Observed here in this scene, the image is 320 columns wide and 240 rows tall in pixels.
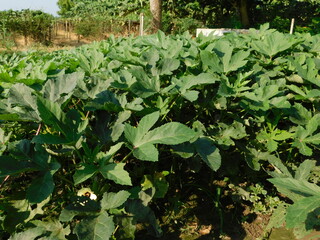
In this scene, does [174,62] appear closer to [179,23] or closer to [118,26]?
[179,23]

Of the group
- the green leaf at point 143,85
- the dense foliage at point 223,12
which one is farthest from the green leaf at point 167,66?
the dense foliage at point 223,12

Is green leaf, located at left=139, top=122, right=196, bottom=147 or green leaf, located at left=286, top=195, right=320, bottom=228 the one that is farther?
green leaf, located at left=139, top=122, right=196, bottom=147

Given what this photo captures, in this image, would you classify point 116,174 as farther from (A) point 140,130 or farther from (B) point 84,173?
(A) point 140,130

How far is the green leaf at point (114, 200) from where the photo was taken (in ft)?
3.80

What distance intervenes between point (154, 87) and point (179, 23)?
18.9 m

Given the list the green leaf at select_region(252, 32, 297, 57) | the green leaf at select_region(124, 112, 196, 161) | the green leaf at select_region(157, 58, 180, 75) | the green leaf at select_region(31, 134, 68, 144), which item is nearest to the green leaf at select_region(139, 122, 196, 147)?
the green leaf at select_region(124, 112, 196, 161)

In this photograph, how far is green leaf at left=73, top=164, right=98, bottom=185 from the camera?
1.11 metres

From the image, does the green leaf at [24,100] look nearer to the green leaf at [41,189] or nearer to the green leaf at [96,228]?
the green leaf at [41,189]

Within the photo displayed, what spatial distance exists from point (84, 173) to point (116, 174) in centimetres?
11

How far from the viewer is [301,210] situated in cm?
109

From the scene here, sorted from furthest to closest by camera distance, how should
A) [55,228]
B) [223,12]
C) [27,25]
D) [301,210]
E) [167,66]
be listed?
[223,12] < [27,25] < [167,66] < [55,228] < [301,210]

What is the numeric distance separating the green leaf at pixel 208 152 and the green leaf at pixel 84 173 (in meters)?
0.51

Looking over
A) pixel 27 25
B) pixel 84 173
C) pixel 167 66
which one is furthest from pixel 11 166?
pixel 27 25

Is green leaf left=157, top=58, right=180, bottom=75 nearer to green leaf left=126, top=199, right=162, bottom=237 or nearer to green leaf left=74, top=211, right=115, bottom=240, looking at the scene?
green leaf left=126, top=199, right=162, bottom=237
